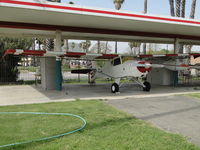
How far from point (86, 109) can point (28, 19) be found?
253 inches

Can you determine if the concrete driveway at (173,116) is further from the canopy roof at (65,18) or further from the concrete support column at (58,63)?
the concrete support column at (58,63)

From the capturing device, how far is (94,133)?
489cm

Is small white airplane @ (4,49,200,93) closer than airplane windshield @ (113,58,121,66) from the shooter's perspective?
Yes

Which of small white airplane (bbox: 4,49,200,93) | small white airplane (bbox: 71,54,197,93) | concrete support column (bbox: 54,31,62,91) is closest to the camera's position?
small white airplane (bbox: 4,49,200,93)

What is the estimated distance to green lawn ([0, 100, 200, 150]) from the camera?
4.14 m

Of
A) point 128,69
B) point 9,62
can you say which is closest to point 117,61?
point 128,69

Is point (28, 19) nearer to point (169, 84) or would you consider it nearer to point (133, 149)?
point (133, 149)

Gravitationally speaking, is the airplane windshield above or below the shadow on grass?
above

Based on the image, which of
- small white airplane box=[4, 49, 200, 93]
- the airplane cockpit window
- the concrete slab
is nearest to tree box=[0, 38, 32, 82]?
the concrete slab

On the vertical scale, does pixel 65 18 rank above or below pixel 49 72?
above

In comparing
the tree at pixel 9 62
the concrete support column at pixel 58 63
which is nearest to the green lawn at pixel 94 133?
the concrete support column at pixel 58 63

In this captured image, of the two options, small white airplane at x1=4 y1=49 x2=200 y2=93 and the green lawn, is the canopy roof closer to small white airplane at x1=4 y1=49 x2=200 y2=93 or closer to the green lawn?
small white airplane at x1=4 y1=49 x2=200 y2=93

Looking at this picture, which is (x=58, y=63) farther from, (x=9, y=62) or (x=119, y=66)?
(x=9, y=62)

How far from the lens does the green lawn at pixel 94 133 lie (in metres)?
4.14
